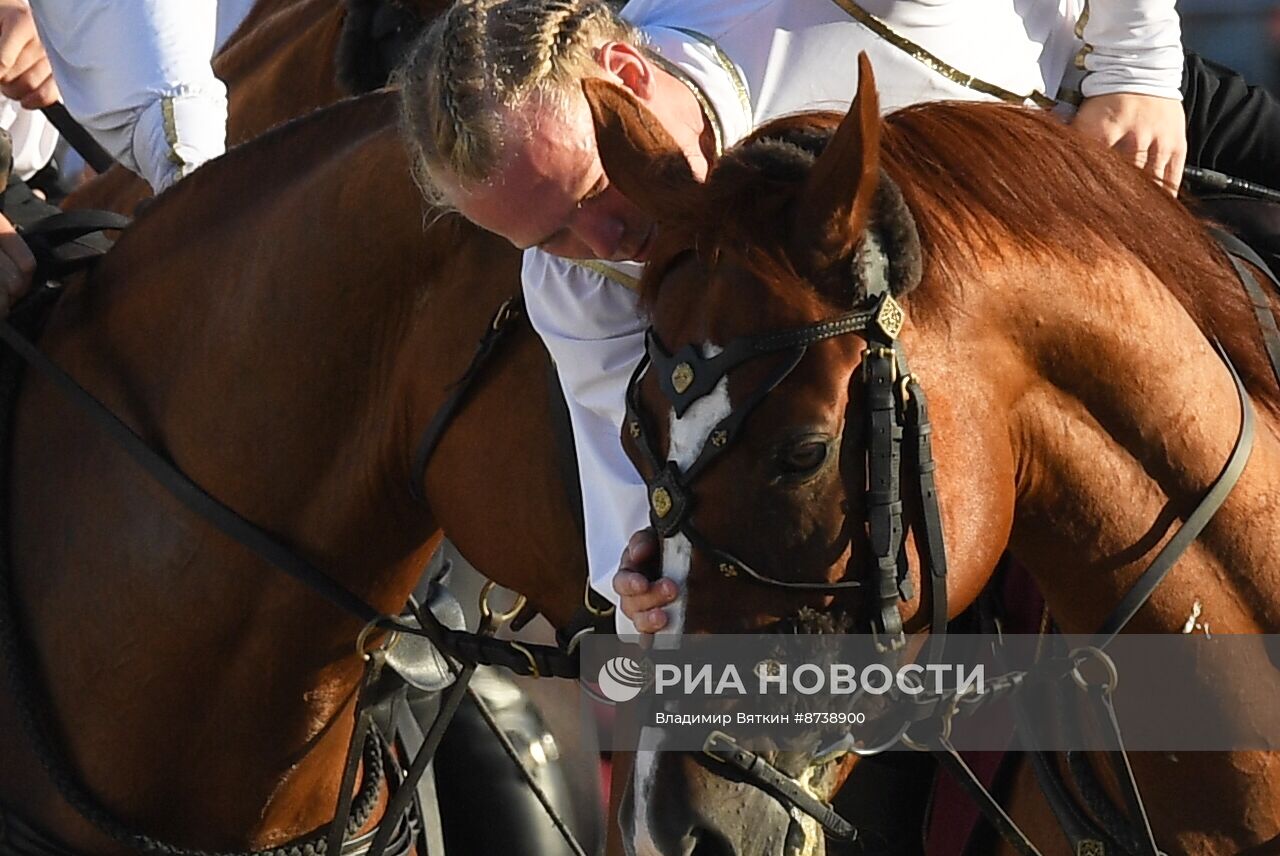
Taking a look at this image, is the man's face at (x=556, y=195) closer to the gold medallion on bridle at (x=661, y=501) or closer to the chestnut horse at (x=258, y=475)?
the chestnut horse at (x=258, y=475)

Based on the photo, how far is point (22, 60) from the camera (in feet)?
8.94

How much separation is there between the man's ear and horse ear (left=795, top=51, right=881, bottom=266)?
0.33 m

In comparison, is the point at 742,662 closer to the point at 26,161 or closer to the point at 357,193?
the point at 357,193

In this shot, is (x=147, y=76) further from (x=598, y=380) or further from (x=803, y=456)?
(x=803, y=456)

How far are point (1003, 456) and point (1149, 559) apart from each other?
27 cm

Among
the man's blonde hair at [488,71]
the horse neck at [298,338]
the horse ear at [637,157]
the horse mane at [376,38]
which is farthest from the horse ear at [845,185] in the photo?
A: the horse mane at [376,38]

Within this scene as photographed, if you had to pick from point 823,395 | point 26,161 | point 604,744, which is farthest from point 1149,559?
point 26,161

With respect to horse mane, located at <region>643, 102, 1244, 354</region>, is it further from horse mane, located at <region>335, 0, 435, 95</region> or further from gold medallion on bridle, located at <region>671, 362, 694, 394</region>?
horse mane, located at <region>335, 0, 435, 95</region>

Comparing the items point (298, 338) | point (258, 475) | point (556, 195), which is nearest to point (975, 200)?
point (556, 195)

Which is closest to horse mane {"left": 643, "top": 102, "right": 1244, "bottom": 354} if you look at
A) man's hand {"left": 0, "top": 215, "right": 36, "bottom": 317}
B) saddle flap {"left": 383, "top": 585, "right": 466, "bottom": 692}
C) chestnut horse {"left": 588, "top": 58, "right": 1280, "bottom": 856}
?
chestnut horse {"left": 588, "top": 58, "right": 1280, "bottom": 856}

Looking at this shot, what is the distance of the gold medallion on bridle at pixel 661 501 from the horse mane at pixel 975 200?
199 mm

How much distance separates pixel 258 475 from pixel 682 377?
0.81m

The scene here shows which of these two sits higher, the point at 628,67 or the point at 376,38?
the point at 628,67

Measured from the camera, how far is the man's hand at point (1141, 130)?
208cm
